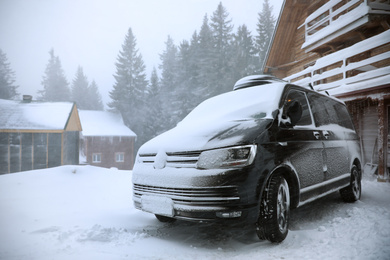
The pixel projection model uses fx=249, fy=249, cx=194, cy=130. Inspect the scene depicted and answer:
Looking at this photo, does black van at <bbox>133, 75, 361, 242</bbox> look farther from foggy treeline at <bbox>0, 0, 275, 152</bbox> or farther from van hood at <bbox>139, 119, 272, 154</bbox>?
foggy treeline at <bbox>0, 0, 275, 152</bbox>

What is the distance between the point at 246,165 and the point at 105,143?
31832 millimetres

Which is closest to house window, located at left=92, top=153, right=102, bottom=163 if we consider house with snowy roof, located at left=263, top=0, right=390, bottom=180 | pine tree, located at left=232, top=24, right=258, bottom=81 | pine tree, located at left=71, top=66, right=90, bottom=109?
pine tree, located at left=232, top=24, right=258, bottom=81

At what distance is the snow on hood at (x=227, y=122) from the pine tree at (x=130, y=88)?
36.1 meters

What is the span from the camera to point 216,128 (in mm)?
3012

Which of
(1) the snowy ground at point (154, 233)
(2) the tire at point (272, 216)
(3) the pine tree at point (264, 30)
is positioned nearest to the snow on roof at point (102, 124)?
(3) the pine tree at point (264, 30)

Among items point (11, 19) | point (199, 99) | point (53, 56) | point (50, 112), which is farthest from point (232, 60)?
point (53, 56)

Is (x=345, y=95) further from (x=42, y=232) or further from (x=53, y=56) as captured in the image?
(x=53, y=56)

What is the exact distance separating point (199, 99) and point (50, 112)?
18.2 meters

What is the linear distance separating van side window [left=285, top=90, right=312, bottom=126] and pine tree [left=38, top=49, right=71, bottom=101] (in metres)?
52.2

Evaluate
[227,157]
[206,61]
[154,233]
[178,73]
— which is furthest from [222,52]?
[227,157]

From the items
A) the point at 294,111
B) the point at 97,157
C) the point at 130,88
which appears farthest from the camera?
the point at 130,88

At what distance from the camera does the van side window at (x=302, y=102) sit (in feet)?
11.9

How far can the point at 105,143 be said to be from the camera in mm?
32062

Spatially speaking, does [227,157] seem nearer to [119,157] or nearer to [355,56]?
[355,56]
